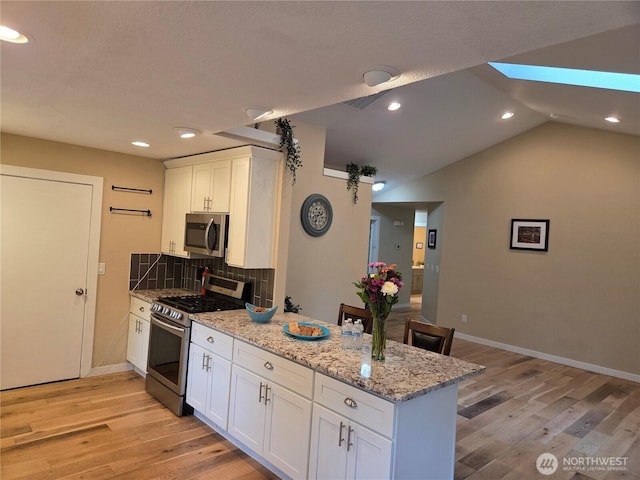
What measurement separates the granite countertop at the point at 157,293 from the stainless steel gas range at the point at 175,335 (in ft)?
0.71

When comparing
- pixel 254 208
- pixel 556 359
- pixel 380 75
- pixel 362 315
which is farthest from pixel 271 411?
pixel 556 359

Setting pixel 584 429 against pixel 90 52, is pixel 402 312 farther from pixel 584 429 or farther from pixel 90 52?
pixel 90 52

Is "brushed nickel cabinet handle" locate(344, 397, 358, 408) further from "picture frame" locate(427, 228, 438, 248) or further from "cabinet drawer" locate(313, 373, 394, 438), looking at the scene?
"picture frame" locate(427, 228, 438, 248)

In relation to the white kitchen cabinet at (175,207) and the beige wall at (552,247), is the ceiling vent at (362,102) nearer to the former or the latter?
the white kitchen cabinet at (175,207)

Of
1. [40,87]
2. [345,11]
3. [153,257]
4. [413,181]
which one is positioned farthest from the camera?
[413,181]

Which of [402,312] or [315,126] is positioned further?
[402,312]

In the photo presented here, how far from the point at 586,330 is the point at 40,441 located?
20.0 feet

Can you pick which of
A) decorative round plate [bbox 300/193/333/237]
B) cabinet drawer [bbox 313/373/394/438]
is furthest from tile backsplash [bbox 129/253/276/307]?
cabinet drawer [bbox 313/373/394/438]

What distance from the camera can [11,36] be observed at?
1643 millimetres

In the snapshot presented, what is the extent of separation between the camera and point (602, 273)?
530cm

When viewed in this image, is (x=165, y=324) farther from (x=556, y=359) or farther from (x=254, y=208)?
(x=556, y=359)

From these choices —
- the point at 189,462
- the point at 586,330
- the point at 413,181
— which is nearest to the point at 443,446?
the point at 189,462

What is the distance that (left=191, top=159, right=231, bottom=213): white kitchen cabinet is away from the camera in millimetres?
3602

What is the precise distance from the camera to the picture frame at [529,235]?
19.2 ft
